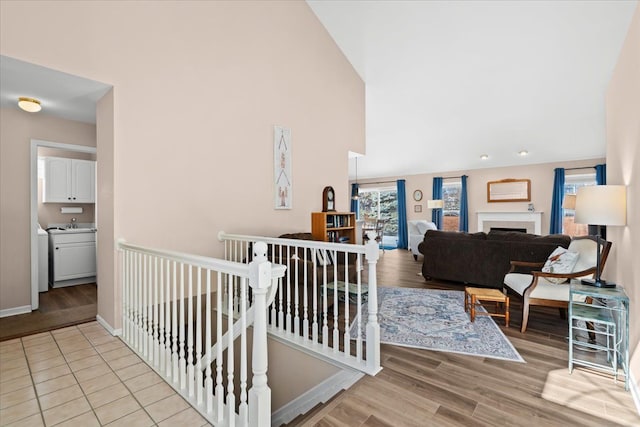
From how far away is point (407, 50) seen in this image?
16.5 ft

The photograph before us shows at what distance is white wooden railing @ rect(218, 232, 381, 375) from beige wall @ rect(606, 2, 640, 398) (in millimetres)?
1731

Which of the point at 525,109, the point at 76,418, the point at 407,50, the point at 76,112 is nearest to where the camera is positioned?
the point at 76,418

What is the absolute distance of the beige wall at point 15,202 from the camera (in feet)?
10.8

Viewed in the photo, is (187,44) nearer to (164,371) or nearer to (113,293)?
(113,293)

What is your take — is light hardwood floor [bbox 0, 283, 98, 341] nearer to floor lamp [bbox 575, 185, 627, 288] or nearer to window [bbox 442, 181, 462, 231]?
floor lamp [bbox 575, 185, 627, 288]

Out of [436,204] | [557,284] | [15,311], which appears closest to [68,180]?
[15,311]

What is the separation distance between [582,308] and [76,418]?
3.49 metres

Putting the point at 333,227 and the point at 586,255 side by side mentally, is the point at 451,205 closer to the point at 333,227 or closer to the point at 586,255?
the point at 333,227

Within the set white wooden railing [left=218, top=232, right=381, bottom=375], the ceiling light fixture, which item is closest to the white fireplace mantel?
white wooden railing [left=218, top=232, right=381, bottom=375]

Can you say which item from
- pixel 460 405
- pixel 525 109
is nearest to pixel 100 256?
pixel 460 405

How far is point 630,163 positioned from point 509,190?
21.3 ft

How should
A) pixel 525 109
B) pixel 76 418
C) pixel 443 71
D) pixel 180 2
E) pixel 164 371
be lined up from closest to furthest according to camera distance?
1. pixel 76 418
2. pixel 164 371
3. pixel 180 2
4. pixel 443 71
5. pixel 525 109

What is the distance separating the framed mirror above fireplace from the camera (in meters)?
8.01

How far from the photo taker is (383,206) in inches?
420
